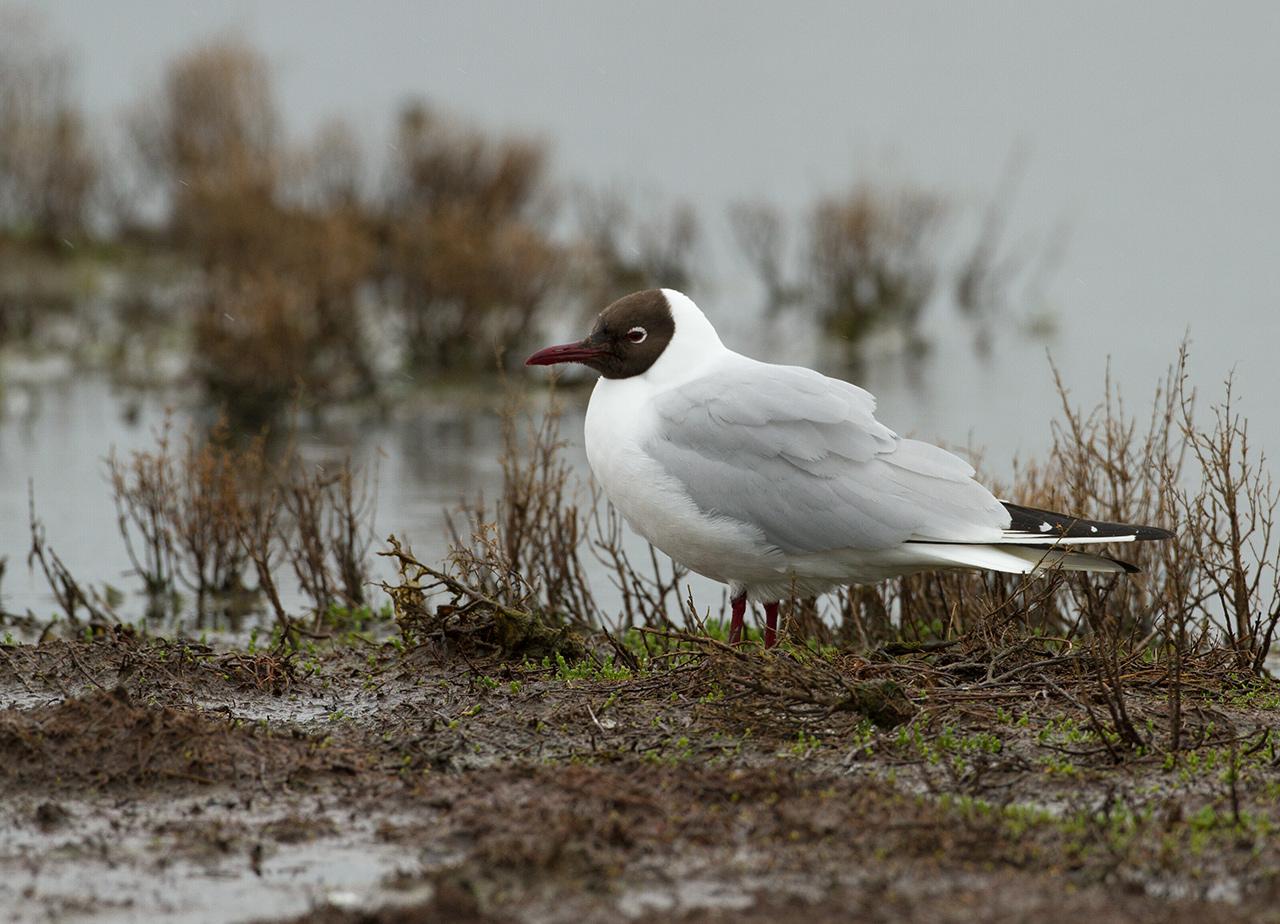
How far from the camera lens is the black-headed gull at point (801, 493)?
5969mm

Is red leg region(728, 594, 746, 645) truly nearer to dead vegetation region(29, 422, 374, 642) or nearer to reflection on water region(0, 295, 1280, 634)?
reflection on water region(0, 295, 1280, 634)

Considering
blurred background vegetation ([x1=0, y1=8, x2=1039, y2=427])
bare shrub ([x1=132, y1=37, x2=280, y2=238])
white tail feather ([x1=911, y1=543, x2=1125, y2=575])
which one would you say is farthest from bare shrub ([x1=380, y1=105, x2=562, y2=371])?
white tail feather ([x1=911, y1=543, x2=1125, y2=575])

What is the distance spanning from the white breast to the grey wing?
44 mm

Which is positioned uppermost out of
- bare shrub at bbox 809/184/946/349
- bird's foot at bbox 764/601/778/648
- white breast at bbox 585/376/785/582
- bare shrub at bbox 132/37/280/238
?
bare shrub at bbox 132/37/280/238

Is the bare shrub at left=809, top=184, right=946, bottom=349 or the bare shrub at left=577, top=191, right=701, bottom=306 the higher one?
the bare shrub at left=577, top=191, right=701, bottom=306

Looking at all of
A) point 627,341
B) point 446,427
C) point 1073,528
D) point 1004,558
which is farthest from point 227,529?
point 446,427

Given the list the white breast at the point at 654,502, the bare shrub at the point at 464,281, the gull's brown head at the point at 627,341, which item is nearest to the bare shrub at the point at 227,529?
the gull's brown head at the point at 627,341

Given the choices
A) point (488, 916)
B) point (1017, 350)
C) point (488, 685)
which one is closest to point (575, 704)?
point (488, 685)

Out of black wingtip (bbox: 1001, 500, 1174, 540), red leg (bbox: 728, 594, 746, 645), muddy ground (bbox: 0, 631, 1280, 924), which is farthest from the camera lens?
red leg (bbox: 728, 594, 746, 645)

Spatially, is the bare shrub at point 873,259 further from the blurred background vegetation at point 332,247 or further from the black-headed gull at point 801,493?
the black-headed gull at point 801,493

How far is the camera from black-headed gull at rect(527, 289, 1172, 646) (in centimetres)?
597

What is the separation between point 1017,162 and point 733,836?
80.4ft

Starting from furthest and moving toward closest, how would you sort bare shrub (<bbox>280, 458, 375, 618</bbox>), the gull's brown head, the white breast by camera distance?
bare shrub (<bbox>280, 458, 375, 618</bbox>) < the gull's brown head < the white breast

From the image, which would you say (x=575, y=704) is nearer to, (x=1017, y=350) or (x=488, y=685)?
(x=488, y=685)
